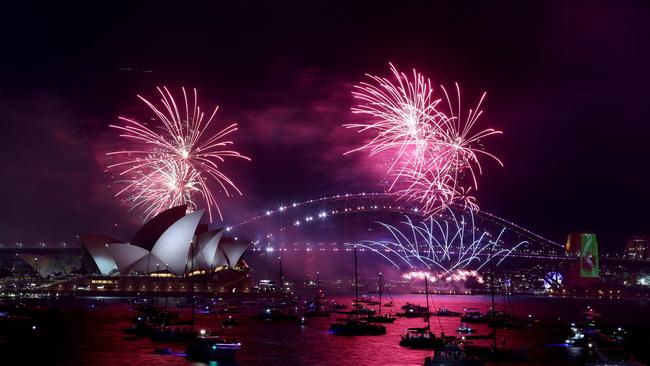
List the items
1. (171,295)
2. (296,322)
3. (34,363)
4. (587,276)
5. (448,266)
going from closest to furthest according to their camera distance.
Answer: (34,363) → (296,322) → (171,295) → (587,276) → (448,266)

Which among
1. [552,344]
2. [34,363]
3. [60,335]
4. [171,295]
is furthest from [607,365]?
[171,295]

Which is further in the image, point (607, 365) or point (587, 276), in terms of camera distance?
point (587, 276)

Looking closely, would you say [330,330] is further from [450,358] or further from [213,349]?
[450,358]

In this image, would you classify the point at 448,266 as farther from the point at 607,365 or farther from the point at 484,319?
the point at 607,365

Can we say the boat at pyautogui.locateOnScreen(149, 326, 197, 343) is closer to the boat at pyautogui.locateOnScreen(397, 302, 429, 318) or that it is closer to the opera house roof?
the boat at pyautogui.locateOnScreen(397, 302, 429, 318)

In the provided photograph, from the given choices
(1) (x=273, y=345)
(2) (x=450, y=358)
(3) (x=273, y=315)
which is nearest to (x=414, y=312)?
(3) (x=273, y=315)
